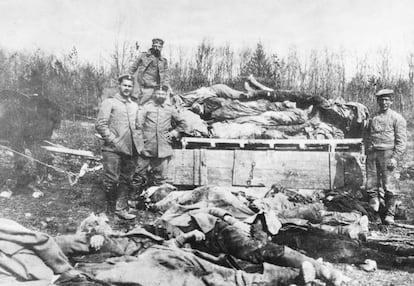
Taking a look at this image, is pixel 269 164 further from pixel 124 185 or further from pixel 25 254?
pixel 25 254

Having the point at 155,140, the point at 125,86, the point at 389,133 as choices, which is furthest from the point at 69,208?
the point at 389,133

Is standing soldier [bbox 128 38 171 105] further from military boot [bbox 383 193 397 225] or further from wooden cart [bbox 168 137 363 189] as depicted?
military boot [bbox 383 193 397 225]

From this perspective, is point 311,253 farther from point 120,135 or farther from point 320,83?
point 320,83

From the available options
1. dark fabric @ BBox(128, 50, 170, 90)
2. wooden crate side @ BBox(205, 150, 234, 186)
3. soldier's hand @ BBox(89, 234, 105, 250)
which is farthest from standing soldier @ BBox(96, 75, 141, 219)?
soldier's hand @ BBox(89, 234, 105, 250)

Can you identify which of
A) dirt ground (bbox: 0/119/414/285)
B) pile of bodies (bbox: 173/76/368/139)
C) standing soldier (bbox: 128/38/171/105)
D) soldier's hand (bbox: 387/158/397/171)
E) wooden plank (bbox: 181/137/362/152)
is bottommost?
dirt ground (bbox: 0/119/414/285)

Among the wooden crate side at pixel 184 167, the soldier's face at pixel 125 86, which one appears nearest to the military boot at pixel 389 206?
the wooden crate side at pixel 184 167

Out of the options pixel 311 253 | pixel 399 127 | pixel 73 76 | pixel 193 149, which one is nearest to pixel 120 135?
pixel 193 149

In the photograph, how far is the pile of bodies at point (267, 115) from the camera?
7066 millimetres

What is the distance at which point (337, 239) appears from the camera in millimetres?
4188

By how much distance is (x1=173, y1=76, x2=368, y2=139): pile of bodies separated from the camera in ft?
23.2

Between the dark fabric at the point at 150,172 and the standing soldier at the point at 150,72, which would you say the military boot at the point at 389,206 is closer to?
the dark fabric at the point at 150,172

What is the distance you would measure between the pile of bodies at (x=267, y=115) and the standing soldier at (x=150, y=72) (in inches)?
18.2

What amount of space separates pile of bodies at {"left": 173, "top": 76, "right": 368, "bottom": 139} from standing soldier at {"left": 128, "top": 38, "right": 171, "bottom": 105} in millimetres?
463

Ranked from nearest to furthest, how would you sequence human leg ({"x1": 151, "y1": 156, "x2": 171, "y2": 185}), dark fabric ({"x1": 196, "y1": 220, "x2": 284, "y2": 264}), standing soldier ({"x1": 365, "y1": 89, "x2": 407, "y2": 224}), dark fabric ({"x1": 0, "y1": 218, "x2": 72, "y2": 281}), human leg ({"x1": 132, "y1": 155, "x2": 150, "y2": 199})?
dark fabric ({"x1": 0, "y1": 218, "x2": 72, "y2": 281}), dark fabric ({"x1": 196, "y1": 220, "x2": 284, "y2": 264}), standing soldier ({"x1": 365, "y1": 89, "x2": 407, "y2": 224}), human leg ({"x1": 132, "y1": 155, "x2": 150, "y2": 199}), human leg ({"x1": 151, "y1": 156, "x2": 171, "y2": 185})
